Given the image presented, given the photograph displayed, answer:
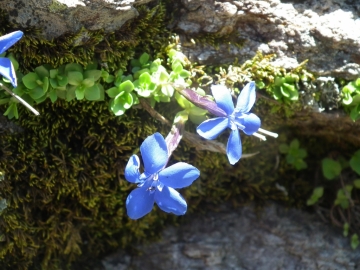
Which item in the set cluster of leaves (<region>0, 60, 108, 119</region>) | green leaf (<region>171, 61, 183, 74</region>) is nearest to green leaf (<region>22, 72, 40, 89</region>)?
cluster of leaves (<region>0, 60, 108, 119</region>)

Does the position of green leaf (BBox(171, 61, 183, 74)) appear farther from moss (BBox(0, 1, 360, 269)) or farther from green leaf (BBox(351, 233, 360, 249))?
green leaf (BBox(351, 233, 360, 249))

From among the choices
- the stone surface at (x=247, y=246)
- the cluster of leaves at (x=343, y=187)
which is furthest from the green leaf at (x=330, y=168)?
the stone surface at (x=247, y=246)

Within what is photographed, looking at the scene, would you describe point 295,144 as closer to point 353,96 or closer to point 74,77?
point 353,96

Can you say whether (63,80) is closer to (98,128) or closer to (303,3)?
(98,128)

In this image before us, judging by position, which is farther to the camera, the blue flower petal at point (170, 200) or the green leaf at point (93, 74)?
the green leaf at point (93, 74)

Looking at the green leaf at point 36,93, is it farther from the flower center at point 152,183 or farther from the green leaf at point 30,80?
the flower center at point 152,183

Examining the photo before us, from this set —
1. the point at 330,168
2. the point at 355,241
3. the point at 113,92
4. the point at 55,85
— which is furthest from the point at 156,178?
the point at 355,241

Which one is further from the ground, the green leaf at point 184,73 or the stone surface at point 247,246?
the green leaf at point 184,73
